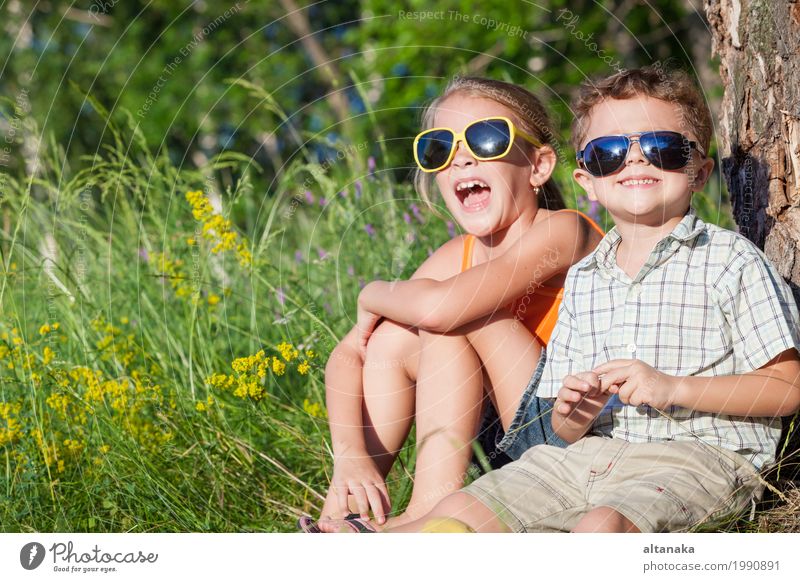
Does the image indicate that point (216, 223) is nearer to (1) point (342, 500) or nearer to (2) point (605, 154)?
(1) point (342, 500)

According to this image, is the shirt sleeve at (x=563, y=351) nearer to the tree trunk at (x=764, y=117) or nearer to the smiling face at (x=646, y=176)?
the smiling face at (x=646, y=176)

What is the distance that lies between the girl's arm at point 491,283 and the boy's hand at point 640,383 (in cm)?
35

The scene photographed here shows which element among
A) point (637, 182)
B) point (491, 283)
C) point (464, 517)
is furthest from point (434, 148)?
point (464, 517)

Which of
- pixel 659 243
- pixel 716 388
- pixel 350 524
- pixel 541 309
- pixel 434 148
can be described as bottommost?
pixel 350 524

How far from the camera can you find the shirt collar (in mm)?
1737

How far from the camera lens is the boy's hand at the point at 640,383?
157 centimetres

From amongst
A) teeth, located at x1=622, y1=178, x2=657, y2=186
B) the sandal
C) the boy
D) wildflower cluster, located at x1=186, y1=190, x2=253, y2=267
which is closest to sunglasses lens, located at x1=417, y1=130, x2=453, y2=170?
the boy

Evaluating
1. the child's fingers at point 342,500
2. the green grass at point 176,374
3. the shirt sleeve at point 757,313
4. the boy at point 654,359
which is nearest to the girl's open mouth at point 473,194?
the boy at point 654,359

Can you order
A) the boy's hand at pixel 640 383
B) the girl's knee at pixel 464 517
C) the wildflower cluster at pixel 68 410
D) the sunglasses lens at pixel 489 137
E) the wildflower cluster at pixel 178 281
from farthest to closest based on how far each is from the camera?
1. the wildflower cluster at pixel 178 281
2. the wildflower cluster at pixel 68 410
3. the sunglasses lens at pixel 489 137
4. the girl's knee at pixel 464 517
5. the boy's hand at pixel 640 383

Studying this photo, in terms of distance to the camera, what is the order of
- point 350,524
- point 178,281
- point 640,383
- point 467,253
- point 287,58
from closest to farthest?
point 640,383
point 350,524
point 467,253
point 178,281
point 287,58

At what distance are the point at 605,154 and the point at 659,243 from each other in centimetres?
20

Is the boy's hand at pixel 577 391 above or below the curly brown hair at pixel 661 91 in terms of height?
below

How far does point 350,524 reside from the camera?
1.86m
